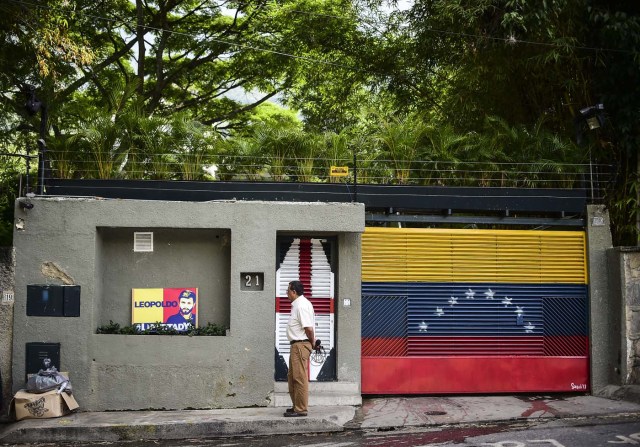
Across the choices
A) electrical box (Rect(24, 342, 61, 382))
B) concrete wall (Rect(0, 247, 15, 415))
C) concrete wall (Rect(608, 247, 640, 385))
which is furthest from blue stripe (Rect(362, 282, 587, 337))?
concrete wall (Rect(0, 247, 15, 415))

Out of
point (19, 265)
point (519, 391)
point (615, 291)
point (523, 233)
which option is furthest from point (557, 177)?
point (19, 265)

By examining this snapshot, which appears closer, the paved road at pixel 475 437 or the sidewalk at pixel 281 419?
the paved road at pixel 475 437

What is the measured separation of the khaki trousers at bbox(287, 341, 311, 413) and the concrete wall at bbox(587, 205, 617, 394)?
196 inches

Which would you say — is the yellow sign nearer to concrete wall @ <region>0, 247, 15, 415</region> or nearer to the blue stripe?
the blue stripe

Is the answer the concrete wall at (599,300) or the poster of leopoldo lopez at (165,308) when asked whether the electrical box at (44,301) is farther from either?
the concrete wall at (599,300)

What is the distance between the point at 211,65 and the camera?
2022 centimetres

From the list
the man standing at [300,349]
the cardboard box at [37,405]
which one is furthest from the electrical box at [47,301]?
the man standing at [300,349]

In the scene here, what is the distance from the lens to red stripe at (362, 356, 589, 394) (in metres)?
10.9

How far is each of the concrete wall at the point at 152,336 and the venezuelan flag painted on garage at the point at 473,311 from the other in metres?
0.97

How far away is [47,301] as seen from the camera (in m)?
10.1

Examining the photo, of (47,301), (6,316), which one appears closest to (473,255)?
(47,301)

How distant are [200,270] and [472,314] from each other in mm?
4417

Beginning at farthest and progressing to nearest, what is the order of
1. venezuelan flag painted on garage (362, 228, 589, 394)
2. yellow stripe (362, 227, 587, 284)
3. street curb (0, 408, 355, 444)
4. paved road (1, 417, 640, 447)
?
yellow stripe (362, 227, 587, 284) < venezuelan flag painted on garage (362, 228, 589, 394) < street curb (0, 408, 355, 444) < paved road (1, 417, 640, 447)

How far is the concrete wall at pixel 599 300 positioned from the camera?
1120 cm
